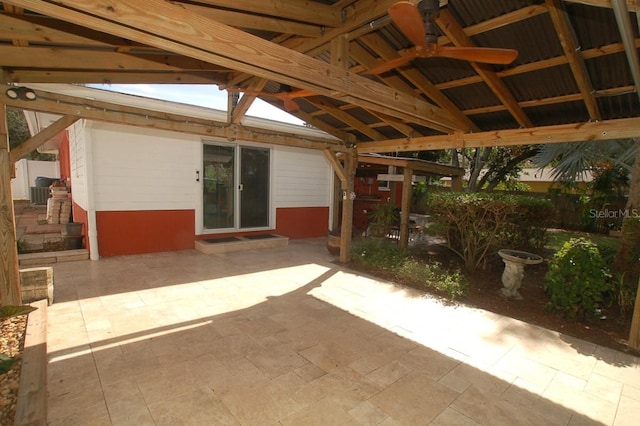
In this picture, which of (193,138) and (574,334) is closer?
(574,334)

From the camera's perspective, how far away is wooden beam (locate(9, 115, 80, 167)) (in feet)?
10.2

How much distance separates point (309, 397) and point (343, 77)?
2613mm

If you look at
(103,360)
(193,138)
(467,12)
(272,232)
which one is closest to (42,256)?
(193,138)

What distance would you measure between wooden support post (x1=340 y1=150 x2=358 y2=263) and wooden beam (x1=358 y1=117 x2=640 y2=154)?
66 cm

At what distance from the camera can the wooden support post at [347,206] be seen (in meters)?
5.99

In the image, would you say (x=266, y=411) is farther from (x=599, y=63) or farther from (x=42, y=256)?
(x=42, y=256)

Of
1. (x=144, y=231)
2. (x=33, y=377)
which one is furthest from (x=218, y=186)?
(x=33, y=377)

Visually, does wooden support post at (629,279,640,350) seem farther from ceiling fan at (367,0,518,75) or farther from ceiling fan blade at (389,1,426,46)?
ceiling fan blade at (389,1,426,46)

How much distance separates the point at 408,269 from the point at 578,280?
6.82 feet

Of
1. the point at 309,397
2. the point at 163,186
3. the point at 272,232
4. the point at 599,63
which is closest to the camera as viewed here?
the point at 309,397

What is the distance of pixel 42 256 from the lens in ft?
16.4

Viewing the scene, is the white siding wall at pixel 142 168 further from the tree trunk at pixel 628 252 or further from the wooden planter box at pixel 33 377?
the tree trunk at pixel 628 252

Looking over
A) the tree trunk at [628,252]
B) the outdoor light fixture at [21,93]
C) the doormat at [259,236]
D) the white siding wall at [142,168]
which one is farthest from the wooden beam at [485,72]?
the doormat at [259,236]

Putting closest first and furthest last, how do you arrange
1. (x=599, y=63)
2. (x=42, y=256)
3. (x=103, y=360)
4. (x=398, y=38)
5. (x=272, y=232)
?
(x=103, y=360) < (x=599, y=63) < (x=398, y=38) < (x=42, y=256) < (x=272, y=232)
